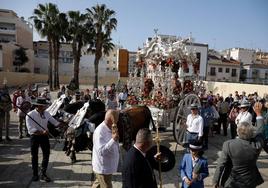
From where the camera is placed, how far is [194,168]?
4586 mm

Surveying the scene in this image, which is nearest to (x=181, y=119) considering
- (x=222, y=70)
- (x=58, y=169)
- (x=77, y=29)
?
(x=58, y=169)

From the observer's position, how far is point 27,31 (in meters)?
73.9

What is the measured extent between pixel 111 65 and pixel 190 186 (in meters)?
88.7

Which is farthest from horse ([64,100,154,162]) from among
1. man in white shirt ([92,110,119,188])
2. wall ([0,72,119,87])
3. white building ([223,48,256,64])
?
white building ([223,48,256,64])

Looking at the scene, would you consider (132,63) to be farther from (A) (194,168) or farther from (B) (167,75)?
(A) (194,168)

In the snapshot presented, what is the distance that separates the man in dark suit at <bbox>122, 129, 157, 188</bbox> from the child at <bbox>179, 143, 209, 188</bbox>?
1058 millimetres

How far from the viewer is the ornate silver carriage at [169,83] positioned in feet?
34.6

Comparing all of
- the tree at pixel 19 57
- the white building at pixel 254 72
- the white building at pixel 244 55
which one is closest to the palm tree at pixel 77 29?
the tree at pixel 19 57

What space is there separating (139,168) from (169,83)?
7875 millimetres

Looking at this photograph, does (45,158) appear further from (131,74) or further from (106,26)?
(106,26)

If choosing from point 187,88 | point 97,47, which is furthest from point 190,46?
point 97,47

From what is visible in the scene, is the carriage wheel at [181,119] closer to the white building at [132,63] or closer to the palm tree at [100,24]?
the white building at [132,63]

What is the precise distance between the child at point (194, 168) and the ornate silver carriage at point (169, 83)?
5155 millimetres

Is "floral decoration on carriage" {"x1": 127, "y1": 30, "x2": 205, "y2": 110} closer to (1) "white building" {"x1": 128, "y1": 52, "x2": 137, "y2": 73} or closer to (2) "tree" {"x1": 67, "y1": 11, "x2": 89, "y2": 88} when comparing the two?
(1) "white building" {"x1": 128, "y1": 52, "x2": 137, "y2": 73}
